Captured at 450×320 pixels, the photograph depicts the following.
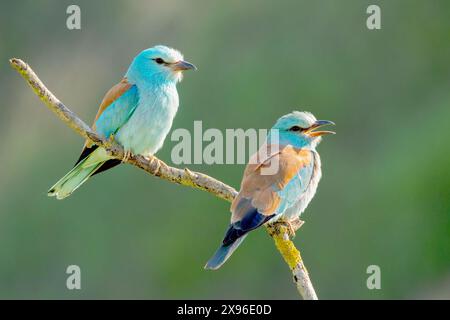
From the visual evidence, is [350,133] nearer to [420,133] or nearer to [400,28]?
[420,133]

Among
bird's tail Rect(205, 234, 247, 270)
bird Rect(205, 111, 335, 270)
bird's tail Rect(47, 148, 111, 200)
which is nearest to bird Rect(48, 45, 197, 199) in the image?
bird's tail Rect(47, 148, 111, 200)

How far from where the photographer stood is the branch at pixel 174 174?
4.57m

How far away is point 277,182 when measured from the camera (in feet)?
17.1

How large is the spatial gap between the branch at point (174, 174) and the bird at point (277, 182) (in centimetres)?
11

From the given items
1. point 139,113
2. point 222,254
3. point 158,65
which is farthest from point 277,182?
point 158,65

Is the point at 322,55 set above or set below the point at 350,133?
above

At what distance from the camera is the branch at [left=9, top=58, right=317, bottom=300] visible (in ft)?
15.0

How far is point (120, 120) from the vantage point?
5.68 meters

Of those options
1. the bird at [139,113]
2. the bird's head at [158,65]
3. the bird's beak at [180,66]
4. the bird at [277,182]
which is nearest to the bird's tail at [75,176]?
the bird at [139,113]

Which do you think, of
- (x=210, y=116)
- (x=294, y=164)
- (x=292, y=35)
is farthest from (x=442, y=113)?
(x=294, y=164)

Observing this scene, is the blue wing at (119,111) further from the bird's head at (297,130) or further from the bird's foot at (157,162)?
the bird's head at (297,130)

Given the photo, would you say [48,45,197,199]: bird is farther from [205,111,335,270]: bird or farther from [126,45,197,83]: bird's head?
[205,111,335,270]: bird

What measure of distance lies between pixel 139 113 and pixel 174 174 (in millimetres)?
681

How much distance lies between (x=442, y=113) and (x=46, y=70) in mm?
5400
